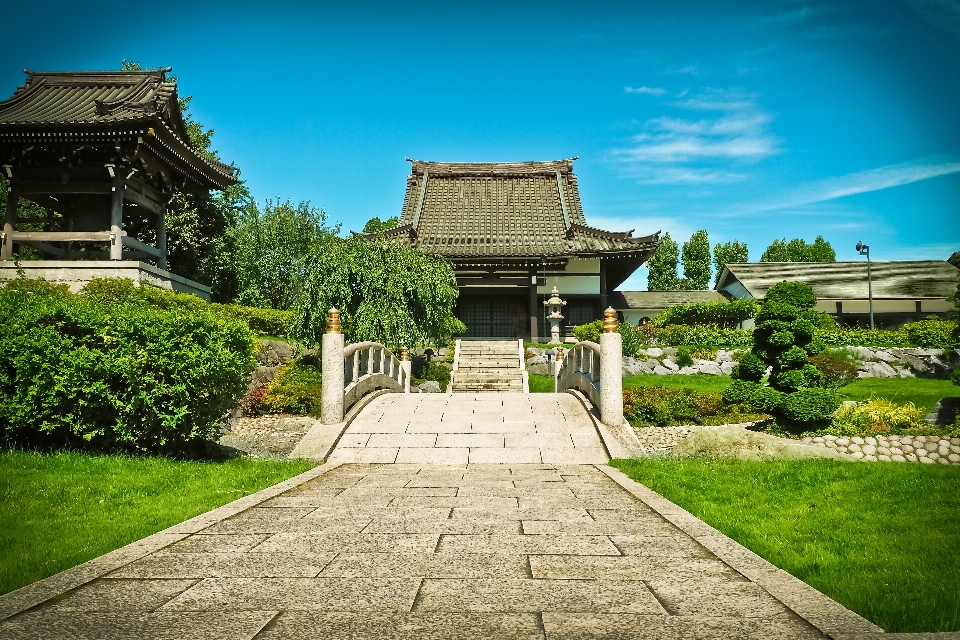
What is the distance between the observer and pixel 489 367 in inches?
808

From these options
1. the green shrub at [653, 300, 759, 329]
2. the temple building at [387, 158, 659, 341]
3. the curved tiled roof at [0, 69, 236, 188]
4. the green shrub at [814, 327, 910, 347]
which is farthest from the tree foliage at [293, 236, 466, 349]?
the green shrub at [814, 327, 910, 347]

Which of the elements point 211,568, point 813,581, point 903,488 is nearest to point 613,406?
point 903,488

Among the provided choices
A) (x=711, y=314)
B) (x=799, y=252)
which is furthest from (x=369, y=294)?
(x=799, y=252)

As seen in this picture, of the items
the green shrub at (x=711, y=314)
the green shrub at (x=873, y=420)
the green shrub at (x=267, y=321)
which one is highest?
the green shrub at (x=711, y=314)

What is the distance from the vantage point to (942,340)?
70.9ft

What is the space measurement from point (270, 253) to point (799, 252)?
45.1m

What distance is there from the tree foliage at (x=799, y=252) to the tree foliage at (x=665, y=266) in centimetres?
953

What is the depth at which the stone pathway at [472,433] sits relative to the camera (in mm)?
8750

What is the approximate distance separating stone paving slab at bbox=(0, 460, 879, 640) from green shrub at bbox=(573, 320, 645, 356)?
16.3m

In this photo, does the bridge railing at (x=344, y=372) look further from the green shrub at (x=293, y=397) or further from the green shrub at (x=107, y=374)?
the green shrub at (x=107, y=374)

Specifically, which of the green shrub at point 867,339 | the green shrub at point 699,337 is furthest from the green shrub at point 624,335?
the green shrub at point 867,339

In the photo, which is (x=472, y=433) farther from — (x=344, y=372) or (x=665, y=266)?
(x=665, y=266)

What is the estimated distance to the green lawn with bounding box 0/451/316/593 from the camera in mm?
3838

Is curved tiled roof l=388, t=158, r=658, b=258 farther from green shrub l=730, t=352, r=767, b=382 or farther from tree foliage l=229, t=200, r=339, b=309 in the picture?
green shrub l=730, t=352, r=767, b=382
